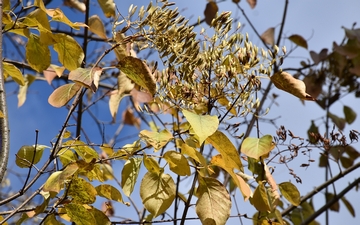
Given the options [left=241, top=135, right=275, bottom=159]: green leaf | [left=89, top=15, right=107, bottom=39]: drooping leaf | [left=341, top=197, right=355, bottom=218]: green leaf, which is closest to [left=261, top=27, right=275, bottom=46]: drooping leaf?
[left=341, top=197, right=355, bottom=218]: green leaf

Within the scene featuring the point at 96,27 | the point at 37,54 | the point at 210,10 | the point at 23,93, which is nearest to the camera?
the point at 37,54

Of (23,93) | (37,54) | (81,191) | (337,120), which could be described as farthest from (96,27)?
(337,120)

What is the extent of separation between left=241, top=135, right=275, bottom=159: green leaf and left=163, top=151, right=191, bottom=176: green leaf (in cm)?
13

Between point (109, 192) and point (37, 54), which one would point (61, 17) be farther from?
point (109, 192)

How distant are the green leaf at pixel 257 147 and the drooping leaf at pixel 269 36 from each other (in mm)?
900

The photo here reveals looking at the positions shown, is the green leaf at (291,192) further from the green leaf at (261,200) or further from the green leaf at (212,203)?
the green leaf at (212,203)

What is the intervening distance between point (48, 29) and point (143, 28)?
0.51 feet

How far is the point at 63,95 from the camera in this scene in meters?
0.69

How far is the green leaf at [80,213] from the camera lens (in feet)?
2.11

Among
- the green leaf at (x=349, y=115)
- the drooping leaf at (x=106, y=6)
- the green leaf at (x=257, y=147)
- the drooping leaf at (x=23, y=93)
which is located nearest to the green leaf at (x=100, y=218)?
the green leaf at (x=257, y=147)

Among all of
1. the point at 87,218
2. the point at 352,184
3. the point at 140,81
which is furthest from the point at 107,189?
the point at 352,184

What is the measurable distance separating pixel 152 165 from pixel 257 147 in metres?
0.18

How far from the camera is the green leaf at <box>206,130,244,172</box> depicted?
0.62m

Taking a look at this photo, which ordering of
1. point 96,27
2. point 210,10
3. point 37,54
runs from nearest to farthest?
1. point 37,54
2. point 96,27
3. point 210,10
